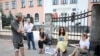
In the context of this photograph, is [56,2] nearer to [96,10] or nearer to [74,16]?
[74,16]

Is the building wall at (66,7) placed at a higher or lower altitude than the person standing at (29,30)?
higher

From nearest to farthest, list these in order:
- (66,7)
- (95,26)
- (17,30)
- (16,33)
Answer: (17,30), (16,33), (95,26), (66,7)

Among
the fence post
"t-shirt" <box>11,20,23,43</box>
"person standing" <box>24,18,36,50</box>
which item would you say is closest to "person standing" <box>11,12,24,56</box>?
"t-shirt" <box>11,20,23,43</box>

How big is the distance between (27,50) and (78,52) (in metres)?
4.83

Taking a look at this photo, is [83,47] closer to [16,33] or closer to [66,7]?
[16,33]

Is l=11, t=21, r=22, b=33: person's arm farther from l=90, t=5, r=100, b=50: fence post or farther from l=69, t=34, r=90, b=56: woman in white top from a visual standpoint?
l=90, t=5, r=100, b=50: fence post

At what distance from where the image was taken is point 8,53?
15.1 metres

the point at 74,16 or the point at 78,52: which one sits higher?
the point at 74,16

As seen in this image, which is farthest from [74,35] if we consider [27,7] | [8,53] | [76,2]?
[27,7]

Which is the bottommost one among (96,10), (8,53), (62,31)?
(8,53)

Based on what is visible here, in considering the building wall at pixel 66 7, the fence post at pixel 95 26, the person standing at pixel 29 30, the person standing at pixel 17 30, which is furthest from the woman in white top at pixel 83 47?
the building wall at pixel 66 7

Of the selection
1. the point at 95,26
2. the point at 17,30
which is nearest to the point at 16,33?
the point at 17,30

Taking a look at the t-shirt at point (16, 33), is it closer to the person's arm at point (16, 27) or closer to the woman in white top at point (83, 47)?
the person's arm at point (16, 27)

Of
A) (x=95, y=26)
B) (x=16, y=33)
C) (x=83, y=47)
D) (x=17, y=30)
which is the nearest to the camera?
(x=17, y=30)
